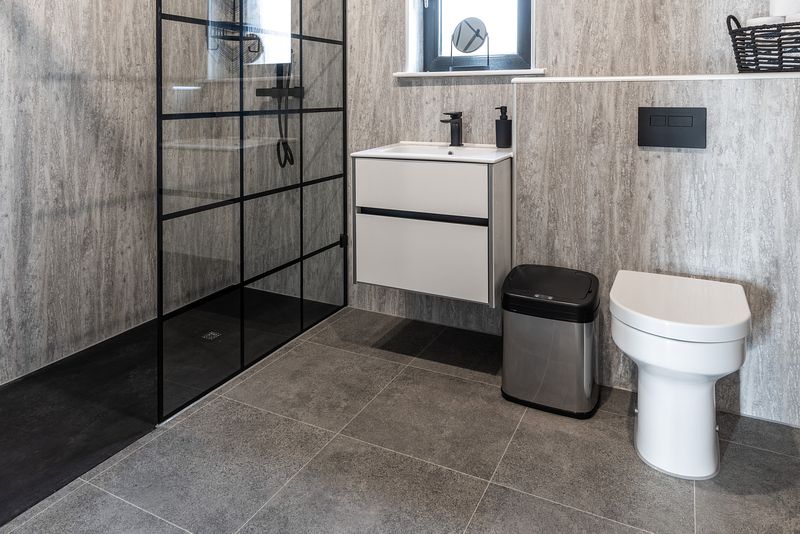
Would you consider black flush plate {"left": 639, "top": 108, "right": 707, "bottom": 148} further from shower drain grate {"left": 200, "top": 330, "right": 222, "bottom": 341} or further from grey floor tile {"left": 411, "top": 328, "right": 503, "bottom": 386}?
shower drain grate {"left": 200, "top": 330, "right": 222, "bottom": 341}

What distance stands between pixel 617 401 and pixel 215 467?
4.82 ft

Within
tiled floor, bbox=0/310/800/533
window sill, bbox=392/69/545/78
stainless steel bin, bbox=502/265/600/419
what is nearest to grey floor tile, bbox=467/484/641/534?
tiled floor, bbox=0/310/800/533

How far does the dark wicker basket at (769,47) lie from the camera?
1.82 m

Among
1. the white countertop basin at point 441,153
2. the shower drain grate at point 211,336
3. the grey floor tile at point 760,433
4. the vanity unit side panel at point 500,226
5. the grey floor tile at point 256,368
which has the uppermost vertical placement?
the white countertop basin at point 441,153

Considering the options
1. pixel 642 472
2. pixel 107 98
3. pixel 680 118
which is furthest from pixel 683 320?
pixel 107 98

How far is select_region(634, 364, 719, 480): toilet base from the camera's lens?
1.74m

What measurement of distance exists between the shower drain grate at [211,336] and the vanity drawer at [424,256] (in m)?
0.65

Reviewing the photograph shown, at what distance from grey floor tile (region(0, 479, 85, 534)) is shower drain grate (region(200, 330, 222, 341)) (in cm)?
66

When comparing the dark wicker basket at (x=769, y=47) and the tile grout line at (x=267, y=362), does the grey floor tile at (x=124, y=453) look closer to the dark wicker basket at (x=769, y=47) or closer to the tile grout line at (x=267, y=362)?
the tile grout line at (x=267, y=362)

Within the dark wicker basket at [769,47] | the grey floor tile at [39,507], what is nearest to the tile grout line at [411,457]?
the grey floor tile at [39,507]

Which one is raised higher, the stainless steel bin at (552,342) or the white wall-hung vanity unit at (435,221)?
the white wall-hung vanity unit at (435,221)

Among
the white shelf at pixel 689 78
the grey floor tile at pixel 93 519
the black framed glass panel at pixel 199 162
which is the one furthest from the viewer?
the black framed glass panel at pixel 199 162

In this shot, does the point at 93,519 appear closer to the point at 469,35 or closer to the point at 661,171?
the point at 661,171

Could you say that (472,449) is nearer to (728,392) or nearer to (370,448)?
(370,448)
